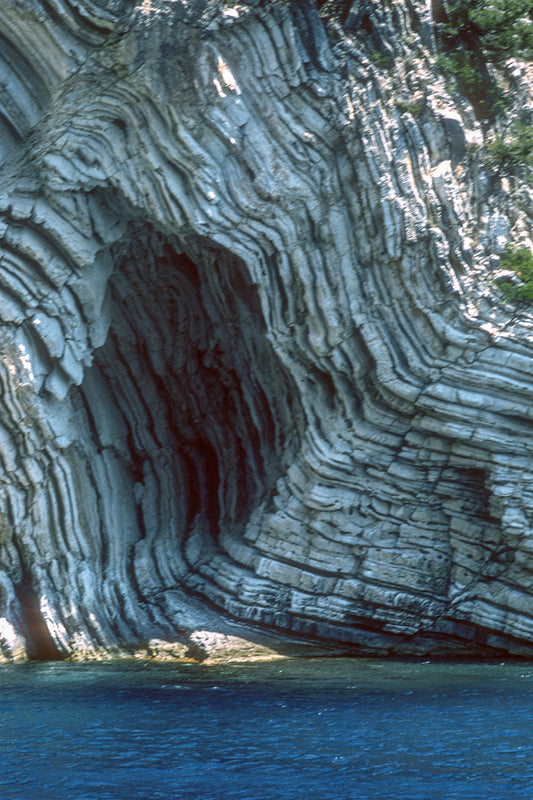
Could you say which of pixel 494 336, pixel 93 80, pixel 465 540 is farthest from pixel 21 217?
pixel 465 540

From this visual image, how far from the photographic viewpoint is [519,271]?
Answer: 9.84 metres

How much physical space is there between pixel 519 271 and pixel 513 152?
1.49 m

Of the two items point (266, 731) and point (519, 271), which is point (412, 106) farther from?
point (266, 731)

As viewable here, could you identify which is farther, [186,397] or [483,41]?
[186,397]

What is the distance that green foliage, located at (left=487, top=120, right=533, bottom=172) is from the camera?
10.4 m

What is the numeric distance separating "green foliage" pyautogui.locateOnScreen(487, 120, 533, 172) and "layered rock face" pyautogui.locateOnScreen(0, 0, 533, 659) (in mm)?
158

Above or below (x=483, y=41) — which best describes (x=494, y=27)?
above

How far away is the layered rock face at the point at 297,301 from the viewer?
9.46 m

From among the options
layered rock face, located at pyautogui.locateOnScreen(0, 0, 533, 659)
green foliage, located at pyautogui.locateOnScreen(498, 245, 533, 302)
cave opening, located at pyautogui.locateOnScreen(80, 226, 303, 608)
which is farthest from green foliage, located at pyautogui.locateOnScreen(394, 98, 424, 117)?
cave opening, located at pyautogui.locateOnScreen(80, 226, 303, 608)

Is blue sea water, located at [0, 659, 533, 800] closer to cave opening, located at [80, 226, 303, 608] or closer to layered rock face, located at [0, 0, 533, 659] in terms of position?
layered rock face, located at [0, 0, 533, 659]

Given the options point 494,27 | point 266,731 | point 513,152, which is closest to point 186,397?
point 513,152

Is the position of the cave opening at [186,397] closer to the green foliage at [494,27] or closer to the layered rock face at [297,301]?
the layered rock face at [297,301]

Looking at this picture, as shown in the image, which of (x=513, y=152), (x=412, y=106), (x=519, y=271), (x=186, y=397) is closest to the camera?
(x=519, y=271)

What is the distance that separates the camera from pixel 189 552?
10914 millimetres
